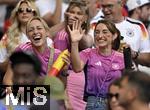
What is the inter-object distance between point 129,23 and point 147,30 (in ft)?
1.76

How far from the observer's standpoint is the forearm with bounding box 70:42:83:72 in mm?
8266

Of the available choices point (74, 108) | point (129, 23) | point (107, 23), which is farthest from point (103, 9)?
point (74, 108)

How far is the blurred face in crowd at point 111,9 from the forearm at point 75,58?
1.71 meters

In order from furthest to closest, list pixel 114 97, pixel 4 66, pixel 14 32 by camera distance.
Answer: pixel 14 32
pixel 4 66
pixel 114 97

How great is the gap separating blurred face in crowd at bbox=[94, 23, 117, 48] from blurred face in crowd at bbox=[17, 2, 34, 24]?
115 cm

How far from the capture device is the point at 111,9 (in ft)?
32.8

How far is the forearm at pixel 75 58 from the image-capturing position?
27.1 feet

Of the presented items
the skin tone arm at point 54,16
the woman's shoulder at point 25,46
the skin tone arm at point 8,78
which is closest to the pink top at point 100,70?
the woman's shoulder at point 25,46

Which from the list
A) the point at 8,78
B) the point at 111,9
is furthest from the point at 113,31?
the point at 8,78

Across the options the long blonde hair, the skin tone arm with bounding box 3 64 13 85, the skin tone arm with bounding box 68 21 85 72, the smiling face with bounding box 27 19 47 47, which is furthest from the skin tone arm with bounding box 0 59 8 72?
the skin tone arm with bounding box 68 21 85 72

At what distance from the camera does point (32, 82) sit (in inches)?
266

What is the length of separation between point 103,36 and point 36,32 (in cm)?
82

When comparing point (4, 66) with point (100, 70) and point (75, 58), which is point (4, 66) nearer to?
point (75, 58)

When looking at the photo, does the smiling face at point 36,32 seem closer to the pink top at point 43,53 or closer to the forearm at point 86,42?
the pink top at point 43,53
